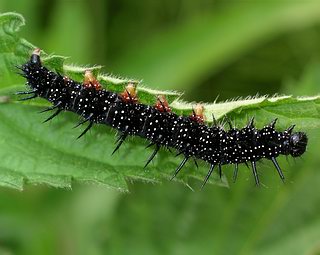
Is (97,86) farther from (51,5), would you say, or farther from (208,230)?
(51,5)

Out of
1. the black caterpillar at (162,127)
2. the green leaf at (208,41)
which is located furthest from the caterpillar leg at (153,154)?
the green leaf at (208,41)

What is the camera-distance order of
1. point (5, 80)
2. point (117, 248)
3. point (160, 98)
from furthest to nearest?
point (117, 248)
point (5, 80)
point (160, 98)

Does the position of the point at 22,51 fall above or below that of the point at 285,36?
below

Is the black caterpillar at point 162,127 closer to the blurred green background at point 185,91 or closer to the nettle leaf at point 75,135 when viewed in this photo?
the nettle leaf at point 75,135

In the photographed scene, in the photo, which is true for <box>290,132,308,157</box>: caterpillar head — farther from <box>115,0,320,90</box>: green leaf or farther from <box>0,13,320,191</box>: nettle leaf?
<box>115,0,320,90</box>: green leaf

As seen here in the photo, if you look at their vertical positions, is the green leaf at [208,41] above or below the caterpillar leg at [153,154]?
above

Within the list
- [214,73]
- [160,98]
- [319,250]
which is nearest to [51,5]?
[214,73]

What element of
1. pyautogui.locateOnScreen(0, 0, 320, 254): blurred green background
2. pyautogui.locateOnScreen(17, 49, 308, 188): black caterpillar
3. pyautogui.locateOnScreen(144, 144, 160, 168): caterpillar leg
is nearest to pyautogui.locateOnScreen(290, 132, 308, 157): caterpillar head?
pyautogui.locateOnScreen(17, 49, 308, 188): black caterpillar
